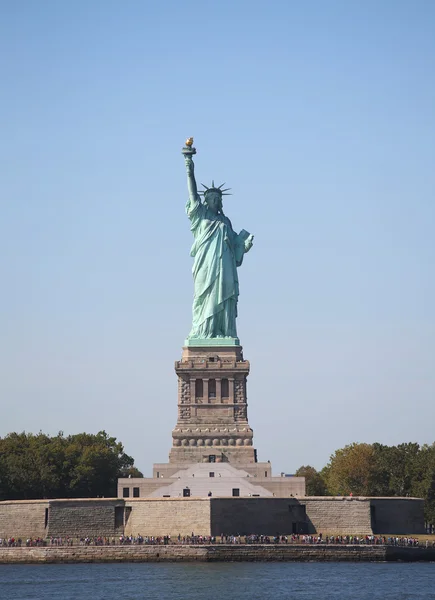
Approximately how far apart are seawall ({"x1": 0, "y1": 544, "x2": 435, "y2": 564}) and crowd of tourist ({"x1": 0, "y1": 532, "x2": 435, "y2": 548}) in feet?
1.54

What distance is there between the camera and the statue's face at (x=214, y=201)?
8288 cm

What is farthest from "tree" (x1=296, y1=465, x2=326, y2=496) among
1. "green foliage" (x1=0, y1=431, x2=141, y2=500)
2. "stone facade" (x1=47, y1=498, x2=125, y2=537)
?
"stone facade" (x1=47, y1=498, x2=125, y2=537)

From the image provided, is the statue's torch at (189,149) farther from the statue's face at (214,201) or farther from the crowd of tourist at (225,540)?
the crowd of tourist at (225,540)

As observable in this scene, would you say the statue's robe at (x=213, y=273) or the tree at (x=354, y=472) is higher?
the statue's robe at (x=213, y=273)

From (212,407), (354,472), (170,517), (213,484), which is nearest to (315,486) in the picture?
(354,472)

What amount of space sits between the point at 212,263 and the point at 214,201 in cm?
365

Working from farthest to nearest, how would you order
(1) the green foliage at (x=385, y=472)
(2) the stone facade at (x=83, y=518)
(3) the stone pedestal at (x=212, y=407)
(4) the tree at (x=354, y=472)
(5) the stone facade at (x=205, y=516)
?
(4) the tree at (x=354, y=472)
(1) the green foliage at (x=385, y=472)
(3) the stone pedestal at (x=212, y=407)
(2) the stone facade at (x=83, y=518)
(5) the stone facade at (x=205, y=516)

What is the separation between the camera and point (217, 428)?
7931 cm

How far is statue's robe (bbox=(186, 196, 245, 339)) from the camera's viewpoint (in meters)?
82.5

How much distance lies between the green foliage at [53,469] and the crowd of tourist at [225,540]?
12421mm

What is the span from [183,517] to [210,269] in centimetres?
1870

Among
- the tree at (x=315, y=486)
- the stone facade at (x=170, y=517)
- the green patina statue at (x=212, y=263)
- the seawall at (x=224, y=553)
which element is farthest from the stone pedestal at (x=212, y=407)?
the tree at (x=315, y=486)

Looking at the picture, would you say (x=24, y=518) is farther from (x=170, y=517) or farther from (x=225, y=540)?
(x=225, y=540)

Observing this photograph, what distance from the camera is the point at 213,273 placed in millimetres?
82938
